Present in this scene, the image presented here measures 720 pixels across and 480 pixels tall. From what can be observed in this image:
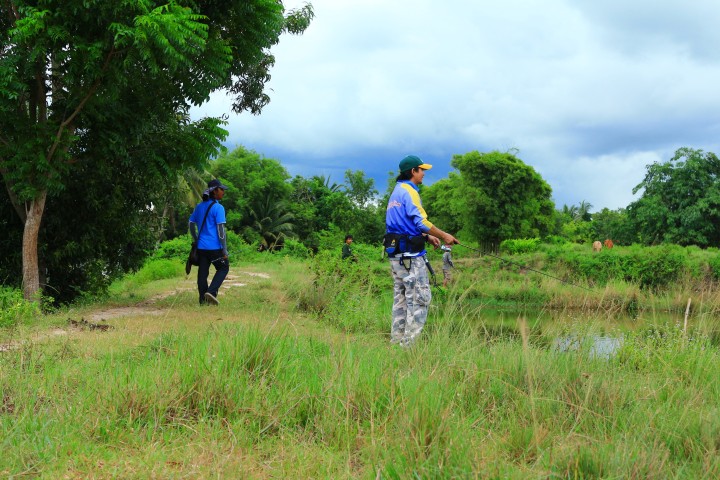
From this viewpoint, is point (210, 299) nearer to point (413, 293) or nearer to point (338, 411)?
point (413, 293)

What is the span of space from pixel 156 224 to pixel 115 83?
5.21m

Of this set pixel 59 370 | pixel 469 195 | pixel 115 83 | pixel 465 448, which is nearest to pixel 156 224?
pixel 115 83

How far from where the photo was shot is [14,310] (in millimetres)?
7699

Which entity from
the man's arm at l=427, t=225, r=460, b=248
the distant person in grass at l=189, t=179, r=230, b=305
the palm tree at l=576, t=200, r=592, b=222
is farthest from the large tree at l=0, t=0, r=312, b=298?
the palm tree at l=576, t=200, r=592, b=222

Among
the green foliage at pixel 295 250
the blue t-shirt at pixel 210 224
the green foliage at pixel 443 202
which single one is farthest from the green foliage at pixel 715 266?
the green foliage at pixel 443 202

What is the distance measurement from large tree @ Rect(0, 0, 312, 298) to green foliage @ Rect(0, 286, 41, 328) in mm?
1374

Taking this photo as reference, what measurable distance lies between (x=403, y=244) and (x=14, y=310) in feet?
16.0

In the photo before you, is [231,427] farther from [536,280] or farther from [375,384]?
[536,280]

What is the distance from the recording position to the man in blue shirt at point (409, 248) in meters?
6.43

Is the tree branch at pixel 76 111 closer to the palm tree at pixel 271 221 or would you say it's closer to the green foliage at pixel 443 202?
the palm tree at pixel 271 221

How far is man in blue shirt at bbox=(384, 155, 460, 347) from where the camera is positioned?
21.1ft

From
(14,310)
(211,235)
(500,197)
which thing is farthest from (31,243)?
(500,197)

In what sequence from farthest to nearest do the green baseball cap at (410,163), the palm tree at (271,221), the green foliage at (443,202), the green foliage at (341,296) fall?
the green foliage at (443,202) < the palm tree at (271,221) < the green foliage at (341,296) < the green baseball cap at (410,163)

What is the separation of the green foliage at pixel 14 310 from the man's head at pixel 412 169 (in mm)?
4564
